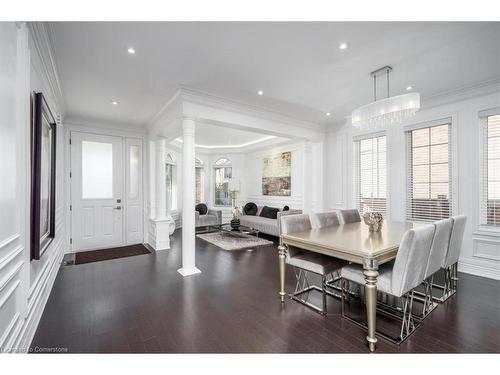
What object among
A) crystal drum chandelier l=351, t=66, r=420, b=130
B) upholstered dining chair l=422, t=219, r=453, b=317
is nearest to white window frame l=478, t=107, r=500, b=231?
upholstered dining chair l=422, t=219, r=453, b=317

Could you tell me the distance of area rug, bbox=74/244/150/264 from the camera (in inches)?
167

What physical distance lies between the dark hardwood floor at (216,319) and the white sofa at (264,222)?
223 cm

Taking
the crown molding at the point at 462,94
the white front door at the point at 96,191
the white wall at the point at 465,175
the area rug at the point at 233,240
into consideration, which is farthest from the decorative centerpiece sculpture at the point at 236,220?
the crown molding at the point at 462,94

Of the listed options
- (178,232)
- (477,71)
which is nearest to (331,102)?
(477,71)

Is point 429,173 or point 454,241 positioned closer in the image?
point 454,241

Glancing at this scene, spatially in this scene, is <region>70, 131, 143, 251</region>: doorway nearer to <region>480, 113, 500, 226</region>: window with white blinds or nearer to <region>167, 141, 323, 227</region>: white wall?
<region>167, 141, 323, 227</region>: white wall

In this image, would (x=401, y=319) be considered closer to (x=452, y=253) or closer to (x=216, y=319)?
(x=452, y=253)

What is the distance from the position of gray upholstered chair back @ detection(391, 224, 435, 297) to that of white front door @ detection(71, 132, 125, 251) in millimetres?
5193

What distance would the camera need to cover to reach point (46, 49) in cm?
229

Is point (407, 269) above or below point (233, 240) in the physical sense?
above

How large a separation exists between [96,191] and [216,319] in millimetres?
4128

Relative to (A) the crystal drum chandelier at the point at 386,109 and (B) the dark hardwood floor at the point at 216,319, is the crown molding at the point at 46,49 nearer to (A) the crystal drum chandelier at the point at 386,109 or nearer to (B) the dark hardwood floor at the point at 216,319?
(B) the dark hardwood floor at the point at 216,319

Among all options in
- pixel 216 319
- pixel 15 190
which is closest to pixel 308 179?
pixel 216 319
